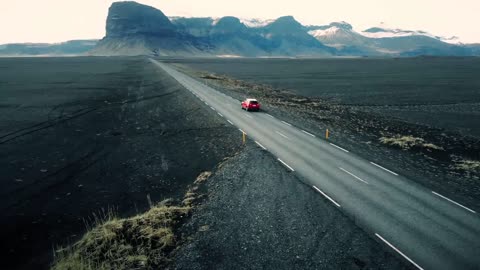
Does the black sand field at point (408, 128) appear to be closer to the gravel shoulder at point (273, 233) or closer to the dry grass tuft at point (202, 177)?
the gravel shoulder at point (273, 233)

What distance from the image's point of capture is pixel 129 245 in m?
14.4

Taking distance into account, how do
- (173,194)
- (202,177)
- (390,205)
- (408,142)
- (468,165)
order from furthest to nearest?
(408,142), (468,165), (202,177), (173,194), (390,205)

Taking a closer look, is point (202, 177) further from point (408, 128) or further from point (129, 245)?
point (408, 128)

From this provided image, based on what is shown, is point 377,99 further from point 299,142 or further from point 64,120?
point 64,120

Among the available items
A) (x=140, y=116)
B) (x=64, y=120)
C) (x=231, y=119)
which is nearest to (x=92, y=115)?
(x=64, y=120)

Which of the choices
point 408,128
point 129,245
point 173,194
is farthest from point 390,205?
point 408,128

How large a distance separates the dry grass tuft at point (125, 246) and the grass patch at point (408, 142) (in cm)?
2093

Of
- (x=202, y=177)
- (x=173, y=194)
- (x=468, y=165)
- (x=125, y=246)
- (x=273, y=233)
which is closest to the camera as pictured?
(x=125, y=246)

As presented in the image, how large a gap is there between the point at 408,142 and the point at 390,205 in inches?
577

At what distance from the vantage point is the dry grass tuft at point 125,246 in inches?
527

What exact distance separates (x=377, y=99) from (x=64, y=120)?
167ft

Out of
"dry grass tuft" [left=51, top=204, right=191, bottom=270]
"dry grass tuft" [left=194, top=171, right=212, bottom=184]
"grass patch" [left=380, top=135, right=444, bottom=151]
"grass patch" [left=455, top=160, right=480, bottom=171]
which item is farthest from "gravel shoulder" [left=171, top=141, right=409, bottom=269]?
"grass patch" [left=380, top=135, right=444, bottom=151]

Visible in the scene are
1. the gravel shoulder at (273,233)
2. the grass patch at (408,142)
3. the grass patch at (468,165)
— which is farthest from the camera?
the grass patch at (408,142)

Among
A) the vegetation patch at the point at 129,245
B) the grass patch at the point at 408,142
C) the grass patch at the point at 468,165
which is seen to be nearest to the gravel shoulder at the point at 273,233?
the vegetation patch at the point at 129,245
